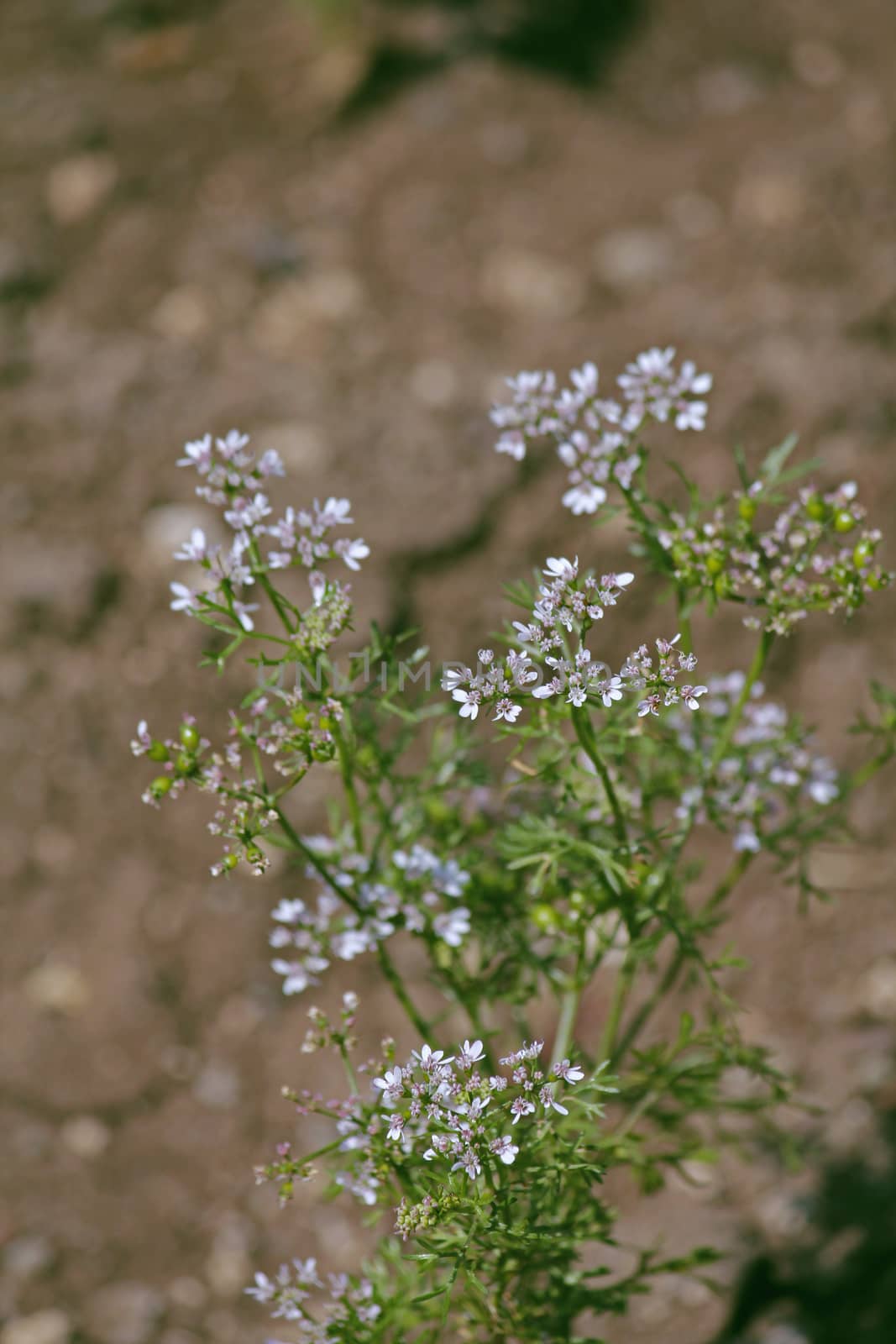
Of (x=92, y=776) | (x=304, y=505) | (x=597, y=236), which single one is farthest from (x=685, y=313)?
(x=92, y=776)

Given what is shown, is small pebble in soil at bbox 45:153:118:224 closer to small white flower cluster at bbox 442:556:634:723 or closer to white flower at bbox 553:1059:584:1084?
small white flower cluster at bbox 442:556:634:723

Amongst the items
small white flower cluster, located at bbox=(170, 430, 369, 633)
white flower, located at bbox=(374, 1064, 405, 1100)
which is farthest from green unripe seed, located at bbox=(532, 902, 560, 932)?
small white flower cluster, located at bbox=(170, 430, 369, 633)

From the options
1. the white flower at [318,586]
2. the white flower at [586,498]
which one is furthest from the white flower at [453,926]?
the white flower at [586,498]

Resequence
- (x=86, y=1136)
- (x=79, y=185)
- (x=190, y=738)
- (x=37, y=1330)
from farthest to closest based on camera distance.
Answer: (x=79, y=185) → (x=86, y=1136) → (x=37, y=1330) → (x=190, y=738)

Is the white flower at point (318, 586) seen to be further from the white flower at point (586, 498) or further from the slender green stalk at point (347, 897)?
the white flower at point (586, 498)

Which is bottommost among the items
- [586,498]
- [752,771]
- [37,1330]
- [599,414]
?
[752,771]

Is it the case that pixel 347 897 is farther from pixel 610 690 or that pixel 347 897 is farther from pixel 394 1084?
pixel 610 690

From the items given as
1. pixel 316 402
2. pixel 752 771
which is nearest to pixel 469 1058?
pixel 752 771
